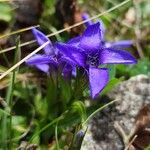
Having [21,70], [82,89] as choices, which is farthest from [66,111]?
[21,70]

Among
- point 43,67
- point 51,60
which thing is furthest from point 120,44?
point 51,60

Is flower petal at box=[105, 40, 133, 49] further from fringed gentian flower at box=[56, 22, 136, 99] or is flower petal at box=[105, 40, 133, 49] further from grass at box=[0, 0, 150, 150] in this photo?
fringed gentian flower at box=[56, 22, 136, 99]

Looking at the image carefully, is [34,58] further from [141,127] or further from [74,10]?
[74,10]

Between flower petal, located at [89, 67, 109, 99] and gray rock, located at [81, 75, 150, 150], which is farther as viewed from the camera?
gray rock, located at [81, 75, 150, 150]

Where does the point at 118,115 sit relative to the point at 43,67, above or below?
below

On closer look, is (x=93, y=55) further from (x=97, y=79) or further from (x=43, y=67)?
(x=43, y=67)

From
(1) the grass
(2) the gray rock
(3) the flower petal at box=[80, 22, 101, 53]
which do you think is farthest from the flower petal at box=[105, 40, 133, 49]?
(3) the flower petal at box=[80, 22, 101, 53]
